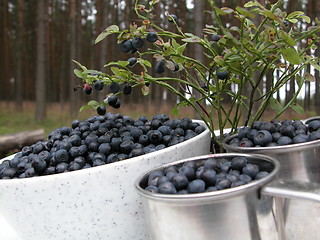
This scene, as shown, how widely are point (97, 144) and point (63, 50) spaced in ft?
28.9

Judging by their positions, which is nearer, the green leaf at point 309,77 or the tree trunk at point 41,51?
the green leaf at point 309,77

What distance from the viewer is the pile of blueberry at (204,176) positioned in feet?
1.40

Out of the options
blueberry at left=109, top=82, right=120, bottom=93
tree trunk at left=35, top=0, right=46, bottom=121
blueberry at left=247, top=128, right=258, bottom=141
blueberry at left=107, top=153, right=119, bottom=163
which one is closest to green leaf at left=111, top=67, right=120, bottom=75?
blueberry at left=109, top=82, right=120, bottom=93

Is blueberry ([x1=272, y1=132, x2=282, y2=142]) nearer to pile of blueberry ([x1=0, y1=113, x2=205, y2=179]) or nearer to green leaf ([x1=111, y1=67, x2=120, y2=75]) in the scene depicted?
pile of blueberry ([x1=0, y1=113, x2=205, y2=179])

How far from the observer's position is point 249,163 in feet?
1.61

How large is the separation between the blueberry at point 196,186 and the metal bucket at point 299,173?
0.11m

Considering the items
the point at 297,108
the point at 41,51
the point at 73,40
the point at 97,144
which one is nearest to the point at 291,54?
the point at 297,108

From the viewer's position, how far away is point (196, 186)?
0.43m

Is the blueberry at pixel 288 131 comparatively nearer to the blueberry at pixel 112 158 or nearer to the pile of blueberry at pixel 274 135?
the pile of blueberry at pixel 274 135

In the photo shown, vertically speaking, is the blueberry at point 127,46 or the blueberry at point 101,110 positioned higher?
the blueberry at point 127,46

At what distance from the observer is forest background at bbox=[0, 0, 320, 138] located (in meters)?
5.32

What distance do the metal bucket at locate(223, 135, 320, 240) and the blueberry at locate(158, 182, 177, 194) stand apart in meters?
0.15

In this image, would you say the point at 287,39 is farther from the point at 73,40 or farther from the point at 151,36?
the point at 73,40

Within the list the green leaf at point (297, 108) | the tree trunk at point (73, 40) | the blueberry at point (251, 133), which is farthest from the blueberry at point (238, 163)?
the tree trunk at point (73, 40)
